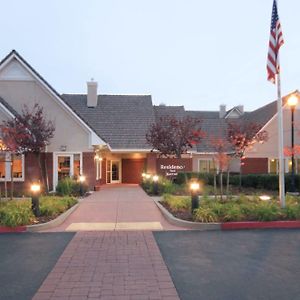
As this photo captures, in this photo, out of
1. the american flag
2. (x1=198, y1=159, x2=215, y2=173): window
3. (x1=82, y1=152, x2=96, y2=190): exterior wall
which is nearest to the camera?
the american flag

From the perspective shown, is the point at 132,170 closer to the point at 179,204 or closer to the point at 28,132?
the point at 28,132

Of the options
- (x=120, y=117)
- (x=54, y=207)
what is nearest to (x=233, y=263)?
(x=54, y=207)

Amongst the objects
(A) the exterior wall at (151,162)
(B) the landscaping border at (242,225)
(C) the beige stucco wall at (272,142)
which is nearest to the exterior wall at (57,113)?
(A) the exterior wall at (151,162)

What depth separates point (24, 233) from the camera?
922 centimetres

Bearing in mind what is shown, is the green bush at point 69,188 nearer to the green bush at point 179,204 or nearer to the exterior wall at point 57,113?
the exterior wall at point 57,113

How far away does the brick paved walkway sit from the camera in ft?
16.5

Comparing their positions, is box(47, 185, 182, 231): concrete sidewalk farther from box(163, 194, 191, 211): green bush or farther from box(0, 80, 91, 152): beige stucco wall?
box(0, 80, 91, 152): beige stucco wall

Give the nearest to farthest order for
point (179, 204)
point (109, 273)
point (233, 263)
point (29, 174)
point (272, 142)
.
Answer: point (109, 273), point (233, 263), point (179, 204), point (29, 174), point (272, 142)

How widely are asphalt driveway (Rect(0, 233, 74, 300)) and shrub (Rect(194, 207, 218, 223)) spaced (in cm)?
345

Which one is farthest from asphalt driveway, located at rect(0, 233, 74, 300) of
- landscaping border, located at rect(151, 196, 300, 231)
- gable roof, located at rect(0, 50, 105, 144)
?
gable roof, located at rect(0, 50, 105, 144)

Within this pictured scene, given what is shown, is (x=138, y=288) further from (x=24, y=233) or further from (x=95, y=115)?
(x=95, y=115)

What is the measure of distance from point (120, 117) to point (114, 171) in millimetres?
4593

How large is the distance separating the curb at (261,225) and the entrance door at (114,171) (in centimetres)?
2049

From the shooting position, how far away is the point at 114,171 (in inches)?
1174
